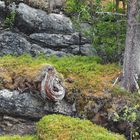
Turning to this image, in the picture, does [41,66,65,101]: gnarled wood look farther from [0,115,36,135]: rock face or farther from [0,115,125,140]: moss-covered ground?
[0,115,36,135]: rock face

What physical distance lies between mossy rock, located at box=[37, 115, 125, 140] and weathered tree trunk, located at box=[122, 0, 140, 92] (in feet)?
7.30

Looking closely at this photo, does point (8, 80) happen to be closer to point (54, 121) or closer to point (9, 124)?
point (9, 124)

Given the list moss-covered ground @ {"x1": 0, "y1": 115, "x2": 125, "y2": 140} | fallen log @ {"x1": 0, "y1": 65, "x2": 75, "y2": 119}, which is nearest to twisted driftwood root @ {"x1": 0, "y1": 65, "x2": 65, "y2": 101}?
fallen log @ {"x1": 0, "y1": 65, "x2": 75, "y2": 119}

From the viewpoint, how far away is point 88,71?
49.8ft

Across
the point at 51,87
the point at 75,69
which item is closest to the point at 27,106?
the point at 51,87

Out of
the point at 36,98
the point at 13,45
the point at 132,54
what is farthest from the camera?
the point at 13,45

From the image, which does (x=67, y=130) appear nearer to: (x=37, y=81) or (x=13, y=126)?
(x=37, y=81)

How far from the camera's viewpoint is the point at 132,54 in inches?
562

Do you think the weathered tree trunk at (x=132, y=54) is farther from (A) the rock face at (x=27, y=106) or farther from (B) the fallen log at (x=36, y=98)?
(A) the rock face at (x=27, y=106)

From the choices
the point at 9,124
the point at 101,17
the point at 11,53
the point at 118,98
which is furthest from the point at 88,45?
the point at 9,124

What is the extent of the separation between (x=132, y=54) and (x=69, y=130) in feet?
12.2

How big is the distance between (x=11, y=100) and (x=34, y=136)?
4.71 ft

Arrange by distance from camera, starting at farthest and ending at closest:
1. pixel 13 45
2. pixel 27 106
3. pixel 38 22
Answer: pixel 38 22, pixel 13 45, pixel 27 106

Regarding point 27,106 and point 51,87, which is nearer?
point 51,87
